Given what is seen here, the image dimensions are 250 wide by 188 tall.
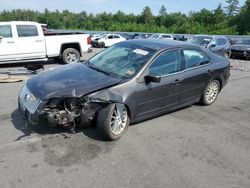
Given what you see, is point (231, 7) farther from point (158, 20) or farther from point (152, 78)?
point (152, 78)

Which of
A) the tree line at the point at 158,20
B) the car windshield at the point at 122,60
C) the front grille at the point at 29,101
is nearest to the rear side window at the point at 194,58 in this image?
the car windshield at the point at 122,60

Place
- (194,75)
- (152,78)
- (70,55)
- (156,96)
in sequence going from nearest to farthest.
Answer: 1. (152,78)
2. (156,96)
3. (194,75)
4. (70,55)

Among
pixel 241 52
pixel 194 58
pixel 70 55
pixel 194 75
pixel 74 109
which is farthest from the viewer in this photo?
pixel 241 52

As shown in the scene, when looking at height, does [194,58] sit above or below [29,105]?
above

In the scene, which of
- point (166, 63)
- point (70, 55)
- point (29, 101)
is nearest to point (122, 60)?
point (166, 63)

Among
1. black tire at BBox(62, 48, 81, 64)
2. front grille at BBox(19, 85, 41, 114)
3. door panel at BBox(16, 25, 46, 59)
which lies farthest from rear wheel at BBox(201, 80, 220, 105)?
door panel at BBox(16, 25, 46, 59)

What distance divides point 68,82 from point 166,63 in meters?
1.89

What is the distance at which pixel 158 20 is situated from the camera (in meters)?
94.9

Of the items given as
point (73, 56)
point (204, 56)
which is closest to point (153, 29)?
point (73, 56)

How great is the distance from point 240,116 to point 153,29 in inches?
2899

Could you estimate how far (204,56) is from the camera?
6.52 metres

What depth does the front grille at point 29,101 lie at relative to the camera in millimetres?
4438

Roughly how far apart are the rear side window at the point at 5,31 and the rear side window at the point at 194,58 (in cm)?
759

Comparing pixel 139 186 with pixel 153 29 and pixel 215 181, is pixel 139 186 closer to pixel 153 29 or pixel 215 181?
pixel 215 181
